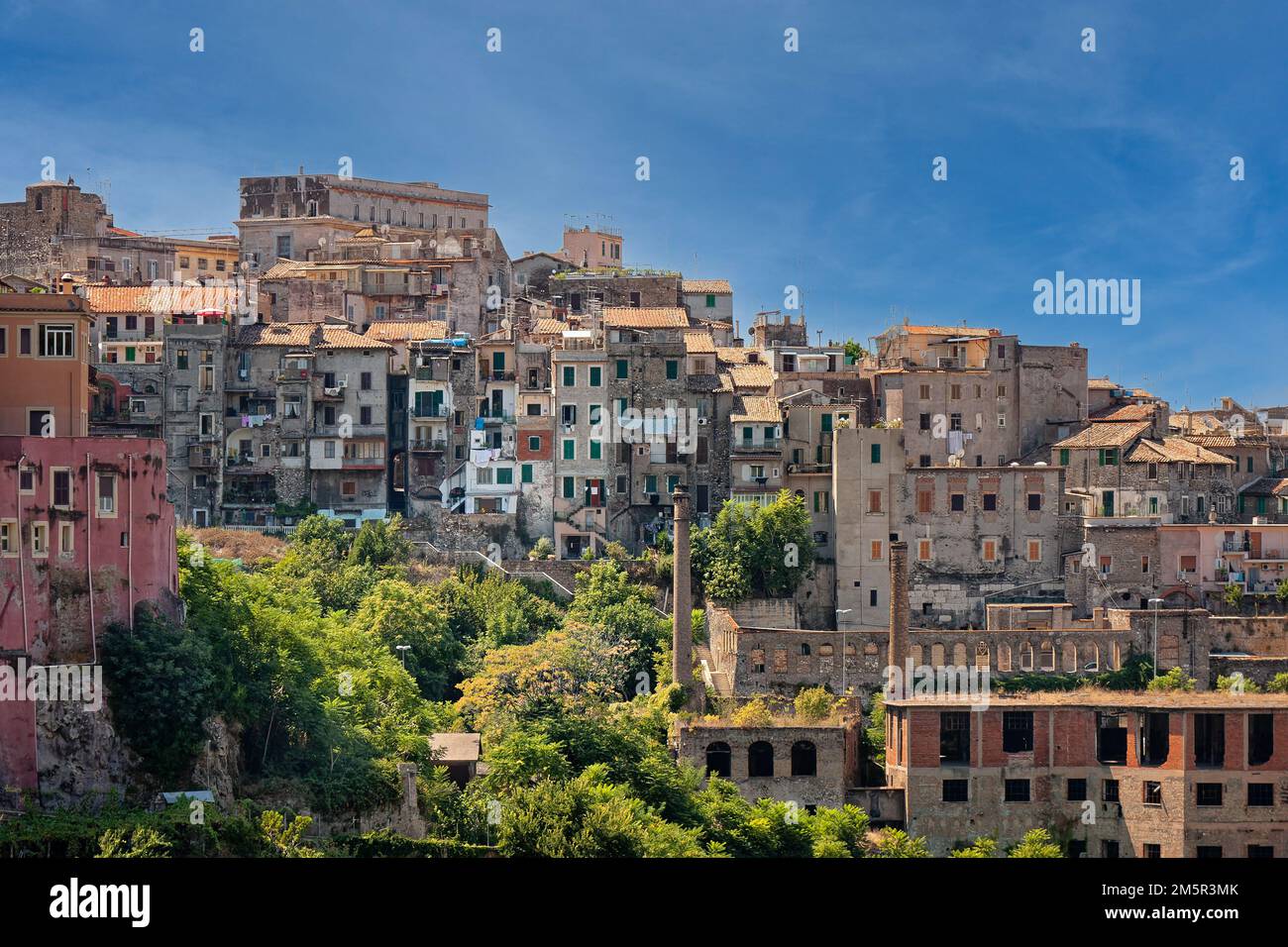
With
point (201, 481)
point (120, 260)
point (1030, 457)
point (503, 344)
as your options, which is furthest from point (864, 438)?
point (120, 260)

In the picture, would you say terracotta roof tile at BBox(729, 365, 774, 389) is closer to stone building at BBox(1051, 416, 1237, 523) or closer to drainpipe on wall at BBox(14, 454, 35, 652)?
stone building at BBox(1051, 416, 1237, 523)

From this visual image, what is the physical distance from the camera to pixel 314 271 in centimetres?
7131

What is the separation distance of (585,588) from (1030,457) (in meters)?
16.8

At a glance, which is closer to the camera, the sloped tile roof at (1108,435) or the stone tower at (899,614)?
the stone tower at (899,614)

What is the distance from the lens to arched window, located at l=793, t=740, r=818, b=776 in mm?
47844

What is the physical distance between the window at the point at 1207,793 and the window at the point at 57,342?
3121 centimetres

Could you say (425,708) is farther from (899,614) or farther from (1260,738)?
(1260,738)

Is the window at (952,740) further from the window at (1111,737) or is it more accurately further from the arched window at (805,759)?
the window at (1111,737)

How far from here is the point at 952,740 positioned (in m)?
48.5

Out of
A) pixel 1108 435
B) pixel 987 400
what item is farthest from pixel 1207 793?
pixel 987 400

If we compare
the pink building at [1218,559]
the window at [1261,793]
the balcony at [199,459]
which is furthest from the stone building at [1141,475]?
the balcony at [199,459]

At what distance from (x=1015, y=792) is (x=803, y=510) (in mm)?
12649

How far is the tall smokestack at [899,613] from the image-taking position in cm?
5244
